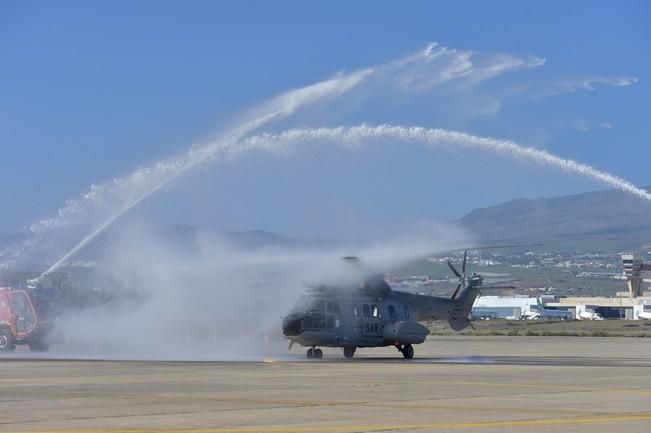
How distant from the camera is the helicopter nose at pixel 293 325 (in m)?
48.2

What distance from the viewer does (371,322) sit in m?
49.9

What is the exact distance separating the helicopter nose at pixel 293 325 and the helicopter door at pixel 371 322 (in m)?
3.00

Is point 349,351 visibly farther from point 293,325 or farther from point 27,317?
point 27,317

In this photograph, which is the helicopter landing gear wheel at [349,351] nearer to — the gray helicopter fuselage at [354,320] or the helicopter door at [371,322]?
the gray helicopter fuselage at [354,320]

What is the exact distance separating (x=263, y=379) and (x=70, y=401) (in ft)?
27.5

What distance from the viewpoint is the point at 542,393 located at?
27.9 meters

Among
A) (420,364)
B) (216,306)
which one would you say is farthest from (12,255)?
(420,364)

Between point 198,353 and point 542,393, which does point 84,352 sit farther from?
point 542,393

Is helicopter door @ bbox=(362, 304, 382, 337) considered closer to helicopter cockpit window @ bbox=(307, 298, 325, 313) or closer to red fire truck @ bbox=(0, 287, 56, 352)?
helicopter cockpit window @ bbox=(307, 298, 325, 313)

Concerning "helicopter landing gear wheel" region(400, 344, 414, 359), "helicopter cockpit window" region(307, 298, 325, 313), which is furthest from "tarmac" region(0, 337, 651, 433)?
"helicopter landing gear wheel" region(400, 344, 414, 359)

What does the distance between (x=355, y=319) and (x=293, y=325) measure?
2.81m

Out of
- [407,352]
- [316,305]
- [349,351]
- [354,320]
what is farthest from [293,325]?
[407,352]

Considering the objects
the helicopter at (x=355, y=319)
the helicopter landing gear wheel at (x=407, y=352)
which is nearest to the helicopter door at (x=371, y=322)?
the helicopter at (x=355, y=319)

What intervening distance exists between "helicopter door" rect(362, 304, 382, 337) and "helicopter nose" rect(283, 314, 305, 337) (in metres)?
3.00
